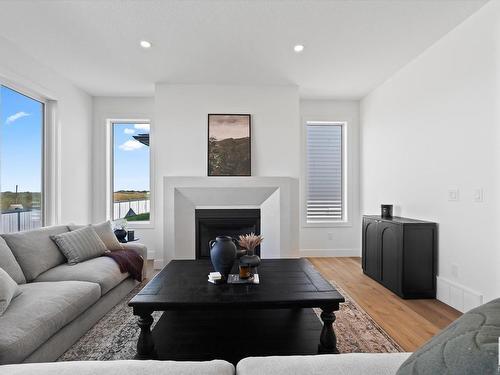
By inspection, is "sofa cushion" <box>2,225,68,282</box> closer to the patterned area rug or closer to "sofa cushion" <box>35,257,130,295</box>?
"sofa cushion" <box>35,257,130,295</box>

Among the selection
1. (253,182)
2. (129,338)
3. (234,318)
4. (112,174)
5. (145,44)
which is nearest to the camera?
(234,318)

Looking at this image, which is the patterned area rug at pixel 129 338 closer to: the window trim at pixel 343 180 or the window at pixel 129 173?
the window trim at pixel 343 180

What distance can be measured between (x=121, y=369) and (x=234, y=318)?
139 centimetres

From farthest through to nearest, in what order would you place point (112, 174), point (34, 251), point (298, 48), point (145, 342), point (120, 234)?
point (112, 174) → point (120, 234) → point (298, 48) → point (34, 251) → point (145, 342)

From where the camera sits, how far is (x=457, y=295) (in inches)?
110

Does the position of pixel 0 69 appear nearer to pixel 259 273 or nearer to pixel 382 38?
pixel 259 273

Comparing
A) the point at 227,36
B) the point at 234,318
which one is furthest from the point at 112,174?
the point at 234,318

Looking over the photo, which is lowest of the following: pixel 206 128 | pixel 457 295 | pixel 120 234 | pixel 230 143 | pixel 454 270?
pixel 457 295

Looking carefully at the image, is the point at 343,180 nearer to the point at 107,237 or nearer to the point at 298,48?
the point at 298,48

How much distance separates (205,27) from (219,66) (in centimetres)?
87

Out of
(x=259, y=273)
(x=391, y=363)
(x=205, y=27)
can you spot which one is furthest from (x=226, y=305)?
(x=205, y=27)

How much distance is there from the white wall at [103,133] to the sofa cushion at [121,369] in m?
4.04

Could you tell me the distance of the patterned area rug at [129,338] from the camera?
203 cm

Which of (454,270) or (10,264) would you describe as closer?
→ (10,264)
